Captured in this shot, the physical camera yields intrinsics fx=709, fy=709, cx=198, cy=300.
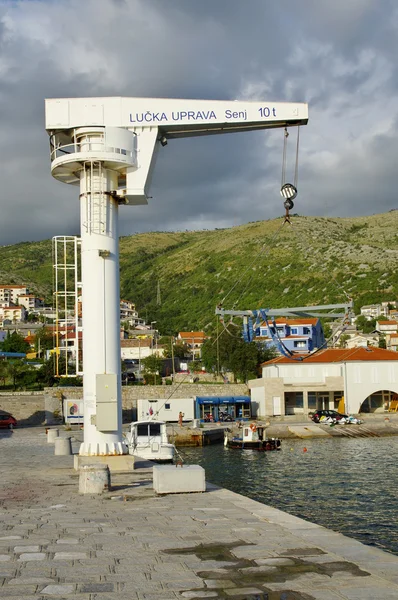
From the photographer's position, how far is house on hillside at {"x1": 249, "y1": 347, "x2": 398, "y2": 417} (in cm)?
7044

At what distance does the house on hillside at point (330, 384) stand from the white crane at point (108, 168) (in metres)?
50.4

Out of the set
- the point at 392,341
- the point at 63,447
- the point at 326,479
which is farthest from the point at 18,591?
the point at 392,341

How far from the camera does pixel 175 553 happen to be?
10.0 m

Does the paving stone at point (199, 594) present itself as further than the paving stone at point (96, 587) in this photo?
No

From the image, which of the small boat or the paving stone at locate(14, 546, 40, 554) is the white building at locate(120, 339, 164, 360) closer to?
the small boat

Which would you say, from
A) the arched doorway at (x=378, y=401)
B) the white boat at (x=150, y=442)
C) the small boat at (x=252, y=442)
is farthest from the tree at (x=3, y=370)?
the white boat at (x=150, y=442)

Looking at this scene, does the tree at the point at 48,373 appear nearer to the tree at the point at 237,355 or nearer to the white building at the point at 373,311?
the tree at the point at 237,355

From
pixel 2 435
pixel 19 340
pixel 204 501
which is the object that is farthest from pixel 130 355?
pixel 204 501

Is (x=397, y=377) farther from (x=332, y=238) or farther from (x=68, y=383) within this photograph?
A: (x=332, y=238)

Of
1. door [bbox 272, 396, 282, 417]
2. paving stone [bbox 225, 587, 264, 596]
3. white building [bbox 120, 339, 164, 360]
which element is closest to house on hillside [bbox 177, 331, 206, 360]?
white building [bbox 120, 339, 164, 360]

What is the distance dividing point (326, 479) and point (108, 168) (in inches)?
712

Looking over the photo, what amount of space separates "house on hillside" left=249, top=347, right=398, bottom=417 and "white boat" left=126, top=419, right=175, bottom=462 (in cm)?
3008

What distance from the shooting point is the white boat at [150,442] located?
39500 mm

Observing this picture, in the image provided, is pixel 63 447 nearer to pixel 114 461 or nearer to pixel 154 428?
pixel 114 461
